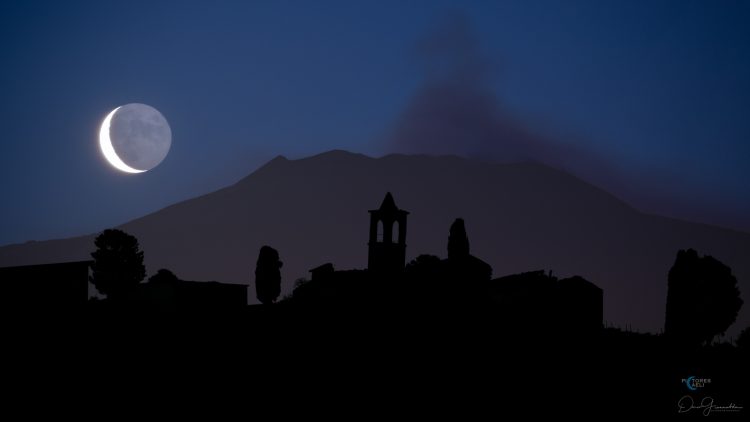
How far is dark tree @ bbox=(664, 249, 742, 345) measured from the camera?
4703 cm

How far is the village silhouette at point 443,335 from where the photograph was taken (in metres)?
20.1

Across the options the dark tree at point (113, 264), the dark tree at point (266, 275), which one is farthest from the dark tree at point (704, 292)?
the dark tree at point (113, 264)

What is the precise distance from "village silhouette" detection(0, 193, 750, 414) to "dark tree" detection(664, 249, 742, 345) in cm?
20

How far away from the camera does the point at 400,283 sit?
121 feet

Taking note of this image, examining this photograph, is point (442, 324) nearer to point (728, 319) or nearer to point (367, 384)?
point (367, 384)

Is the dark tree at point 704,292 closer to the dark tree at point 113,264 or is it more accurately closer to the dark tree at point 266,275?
the dark tree at point 266,275

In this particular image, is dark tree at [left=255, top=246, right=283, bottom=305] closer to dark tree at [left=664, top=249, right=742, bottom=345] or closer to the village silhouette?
the village silhouette

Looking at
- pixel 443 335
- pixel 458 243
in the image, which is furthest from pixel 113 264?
pixel 443 335

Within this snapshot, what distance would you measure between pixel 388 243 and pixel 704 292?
1285 inches

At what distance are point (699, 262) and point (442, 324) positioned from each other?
1339 inches

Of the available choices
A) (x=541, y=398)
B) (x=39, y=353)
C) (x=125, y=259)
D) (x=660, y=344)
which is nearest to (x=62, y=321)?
(x=39, y=353)

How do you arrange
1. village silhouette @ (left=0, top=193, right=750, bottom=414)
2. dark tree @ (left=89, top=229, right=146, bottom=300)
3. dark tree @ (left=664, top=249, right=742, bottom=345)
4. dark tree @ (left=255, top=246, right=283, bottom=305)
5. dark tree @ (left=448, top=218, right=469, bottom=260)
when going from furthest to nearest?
dark tree @ (left=89, top=229, right=146, bottom=300), dark tree @ (left=255, top=246, right=283, bottom=305), dark tree @ (left=448, top=218, right=469, bottom=260), dark tree @ (left=664, top=249, right=742, bottom=345), village silhouette @ (left=0, top=193, right=750, bottom=414)

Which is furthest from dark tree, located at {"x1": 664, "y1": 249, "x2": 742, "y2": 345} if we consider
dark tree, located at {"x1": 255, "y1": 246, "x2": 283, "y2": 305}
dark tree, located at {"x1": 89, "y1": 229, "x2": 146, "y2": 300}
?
dark tree, located at {"x1": 89, "y1": 229, "x2": 146, "y2": 300}

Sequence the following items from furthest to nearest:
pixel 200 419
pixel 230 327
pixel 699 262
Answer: pixel 699 262, pixel 230 327, pixel 200 419
